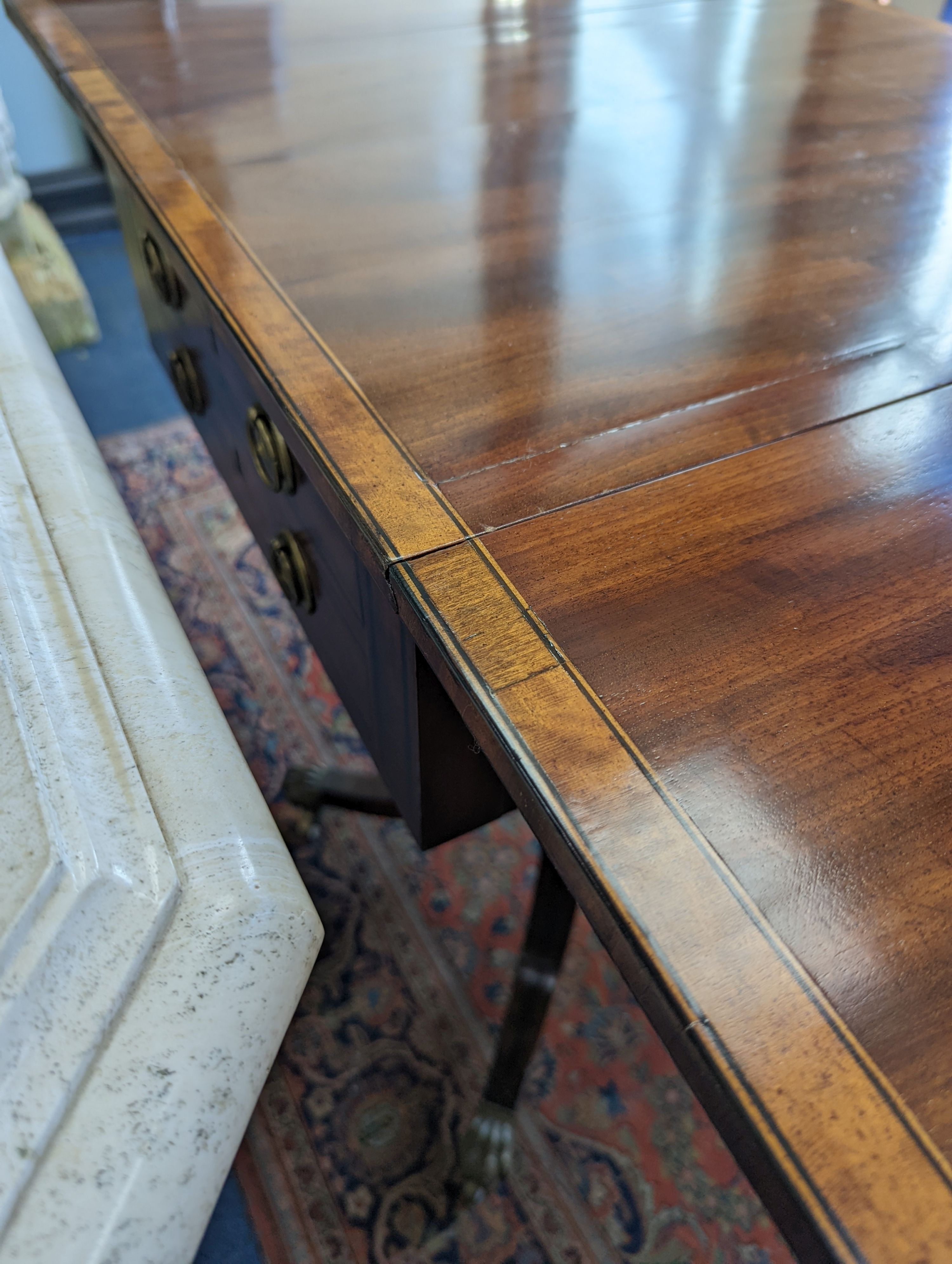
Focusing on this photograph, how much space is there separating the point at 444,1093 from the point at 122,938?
0.53m

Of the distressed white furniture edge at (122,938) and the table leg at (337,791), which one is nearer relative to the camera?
the distressed white furniture edge at (122,938)

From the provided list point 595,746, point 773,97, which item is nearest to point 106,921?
point 595,746

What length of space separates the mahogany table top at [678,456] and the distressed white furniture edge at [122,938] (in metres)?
0.17

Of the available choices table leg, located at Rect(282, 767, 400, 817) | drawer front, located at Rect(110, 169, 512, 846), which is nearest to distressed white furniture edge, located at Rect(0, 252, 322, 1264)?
drawer front, located at Rect(110, 169, 512, 846)

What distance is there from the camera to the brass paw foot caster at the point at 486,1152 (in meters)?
0.76

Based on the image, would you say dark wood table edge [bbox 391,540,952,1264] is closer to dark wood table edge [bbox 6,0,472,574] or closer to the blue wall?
dark wood table edge [bbox 6,0,472,574]

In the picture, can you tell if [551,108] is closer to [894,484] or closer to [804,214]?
[804,214]

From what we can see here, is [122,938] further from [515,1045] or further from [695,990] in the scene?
[515,1045]

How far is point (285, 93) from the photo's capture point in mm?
822

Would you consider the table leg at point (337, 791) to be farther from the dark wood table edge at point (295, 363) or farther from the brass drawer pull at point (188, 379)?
the dark wood table edge at point (295, 363)

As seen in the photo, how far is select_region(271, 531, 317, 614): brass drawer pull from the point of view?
60 centimetres

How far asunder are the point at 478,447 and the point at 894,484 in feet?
0.65

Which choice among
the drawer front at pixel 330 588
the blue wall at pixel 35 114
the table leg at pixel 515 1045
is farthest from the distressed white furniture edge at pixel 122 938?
the blue wall at pixel 35 114

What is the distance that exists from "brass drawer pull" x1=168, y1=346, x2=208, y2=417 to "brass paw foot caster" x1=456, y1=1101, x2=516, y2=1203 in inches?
25.9
